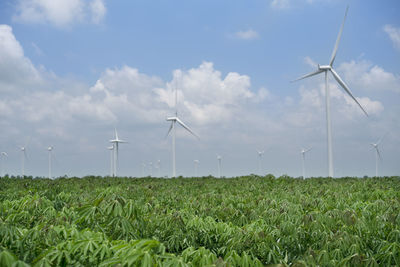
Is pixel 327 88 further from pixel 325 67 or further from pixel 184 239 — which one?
pixel 184 239

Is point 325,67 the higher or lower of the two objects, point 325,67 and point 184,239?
the higher

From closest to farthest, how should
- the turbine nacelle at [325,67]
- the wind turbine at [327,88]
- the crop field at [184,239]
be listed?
the crop field at [184,239], the wind turbine at [327,88], the turbine nacelle at [325,67]

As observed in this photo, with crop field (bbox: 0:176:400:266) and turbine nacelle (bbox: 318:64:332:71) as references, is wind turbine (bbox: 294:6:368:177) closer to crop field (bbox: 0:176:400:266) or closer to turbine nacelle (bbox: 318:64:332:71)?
turbine nacelle (bbox: 318:64:332:71)

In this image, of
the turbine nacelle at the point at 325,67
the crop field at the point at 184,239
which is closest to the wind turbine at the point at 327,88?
the turbine nacelle at the point at 325,67

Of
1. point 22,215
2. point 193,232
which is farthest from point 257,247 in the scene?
point 22,215

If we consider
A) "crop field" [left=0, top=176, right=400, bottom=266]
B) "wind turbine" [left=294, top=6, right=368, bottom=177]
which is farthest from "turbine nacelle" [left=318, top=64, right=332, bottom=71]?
"crop field" [left=0, top=176, right=400, bottom=266]

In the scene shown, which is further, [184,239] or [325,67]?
[325,67]

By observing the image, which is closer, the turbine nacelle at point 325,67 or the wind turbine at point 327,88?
the wind turbine at point 327,88

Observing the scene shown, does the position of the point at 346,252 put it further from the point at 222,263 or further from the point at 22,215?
the point at 22,215

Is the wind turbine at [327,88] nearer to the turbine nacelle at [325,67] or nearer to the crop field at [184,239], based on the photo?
the turbine nacelle at [325,67]

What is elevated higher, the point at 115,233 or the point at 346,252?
the point at 115,233

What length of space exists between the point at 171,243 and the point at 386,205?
6.68 meters

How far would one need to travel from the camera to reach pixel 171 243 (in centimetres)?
585

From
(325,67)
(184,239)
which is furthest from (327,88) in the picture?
(184,239)
